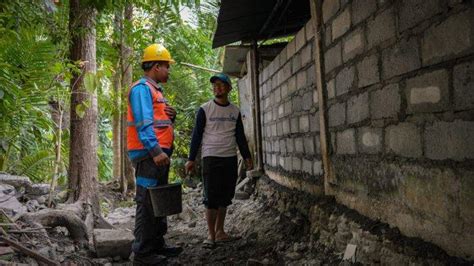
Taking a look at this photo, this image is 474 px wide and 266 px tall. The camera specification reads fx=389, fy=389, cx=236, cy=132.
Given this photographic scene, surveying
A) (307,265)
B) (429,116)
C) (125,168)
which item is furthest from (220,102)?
(125,168)

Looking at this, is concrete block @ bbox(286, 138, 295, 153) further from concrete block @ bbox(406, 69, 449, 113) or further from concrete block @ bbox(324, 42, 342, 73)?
concrete block @ bbox(406, 69, 449, 113)

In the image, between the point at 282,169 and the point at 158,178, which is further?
the point at 282,169

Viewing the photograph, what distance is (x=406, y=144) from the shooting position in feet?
6.86

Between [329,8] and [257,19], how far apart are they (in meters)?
2.13

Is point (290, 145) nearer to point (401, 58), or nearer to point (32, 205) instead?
point (401, 58)

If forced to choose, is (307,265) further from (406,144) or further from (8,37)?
(8,37)

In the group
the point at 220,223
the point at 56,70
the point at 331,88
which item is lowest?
the point at 220,223

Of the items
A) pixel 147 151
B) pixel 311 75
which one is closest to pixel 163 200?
pixel 147 151

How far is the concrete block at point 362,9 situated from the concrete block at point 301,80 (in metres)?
1.19

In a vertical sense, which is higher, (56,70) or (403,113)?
(56,70)

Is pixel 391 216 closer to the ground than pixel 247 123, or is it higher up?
closer to the ground

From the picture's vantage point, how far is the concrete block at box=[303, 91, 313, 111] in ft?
12.1

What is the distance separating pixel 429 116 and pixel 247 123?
544cm

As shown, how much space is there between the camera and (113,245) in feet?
11.8
